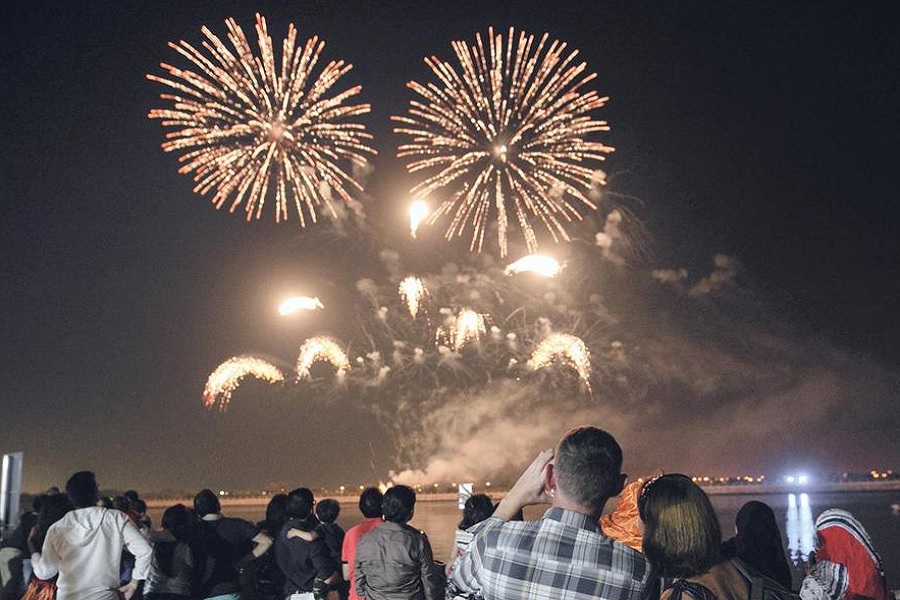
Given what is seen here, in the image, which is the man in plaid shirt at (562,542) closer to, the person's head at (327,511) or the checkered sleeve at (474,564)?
the checkered sleeve at (474,564)

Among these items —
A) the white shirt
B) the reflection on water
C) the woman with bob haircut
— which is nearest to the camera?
the woman with bob haircut

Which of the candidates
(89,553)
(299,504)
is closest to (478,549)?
(89,553)

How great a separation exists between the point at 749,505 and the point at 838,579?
0.60m

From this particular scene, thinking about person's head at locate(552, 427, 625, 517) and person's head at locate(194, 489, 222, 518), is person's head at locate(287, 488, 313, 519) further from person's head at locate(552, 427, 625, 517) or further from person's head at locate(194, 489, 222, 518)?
person's head at locate(552, 427, 625, 517)

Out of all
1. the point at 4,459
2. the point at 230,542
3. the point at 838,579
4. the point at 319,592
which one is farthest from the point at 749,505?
the point at 4,459

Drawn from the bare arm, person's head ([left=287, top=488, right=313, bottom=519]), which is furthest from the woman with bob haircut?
person's head ([left=287, top=488, right=313, bottom=519])

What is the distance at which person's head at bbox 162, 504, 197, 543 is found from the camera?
22.0 ft

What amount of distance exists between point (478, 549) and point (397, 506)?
2.97 meters

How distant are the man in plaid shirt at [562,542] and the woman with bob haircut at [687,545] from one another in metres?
0.16

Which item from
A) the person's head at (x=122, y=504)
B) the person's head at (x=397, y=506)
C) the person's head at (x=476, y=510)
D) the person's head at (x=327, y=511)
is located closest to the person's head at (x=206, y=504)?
the person's head at (x=327, y=511)

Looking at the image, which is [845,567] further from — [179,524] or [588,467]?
[179,524]

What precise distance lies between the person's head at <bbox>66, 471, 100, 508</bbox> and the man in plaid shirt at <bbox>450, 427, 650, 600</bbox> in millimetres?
3856

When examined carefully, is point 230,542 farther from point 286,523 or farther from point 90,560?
point 90,560

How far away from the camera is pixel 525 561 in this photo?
9.29 ft
